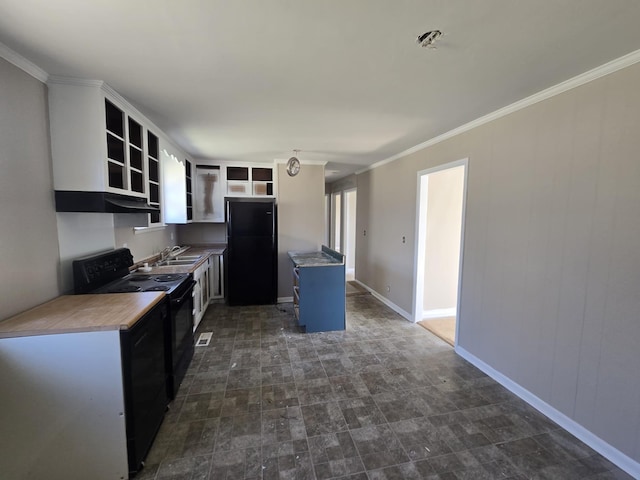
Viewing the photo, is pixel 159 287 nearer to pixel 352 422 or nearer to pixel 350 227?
pixel 352 422

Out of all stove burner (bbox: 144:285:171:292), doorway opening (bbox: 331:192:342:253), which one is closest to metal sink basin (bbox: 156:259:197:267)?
stove burner (bbox: 144:285:171:292)

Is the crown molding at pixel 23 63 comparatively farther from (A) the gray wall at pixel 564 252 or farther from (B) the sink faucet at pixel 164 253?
(A) the gray wall at pixel 564 252

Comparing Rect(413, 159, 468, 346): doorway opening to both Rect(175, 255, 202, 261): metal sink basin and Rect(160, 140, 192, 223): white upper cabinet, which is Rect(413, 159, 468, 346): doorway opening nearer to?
Rect(175, 255, 202, 261): metal sink basin

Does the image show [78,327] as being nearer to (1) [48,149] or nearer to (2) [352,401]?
(1) [48,149]

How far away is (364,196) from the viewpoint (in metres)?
5.62

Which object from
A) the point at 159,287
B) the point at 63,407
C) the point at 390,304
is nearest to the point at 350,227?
the point at 390,304

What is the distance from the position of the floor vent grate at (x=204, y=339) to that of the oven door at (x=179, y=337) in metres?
0.37

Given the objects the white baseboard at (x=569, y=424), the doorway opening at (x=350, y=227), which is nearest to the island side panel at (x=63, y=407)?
the white baseboard at (x=569, y=424)

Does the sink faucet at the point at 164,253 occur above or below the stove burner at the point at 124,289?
above

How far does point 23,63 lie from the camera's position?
5.62 ft

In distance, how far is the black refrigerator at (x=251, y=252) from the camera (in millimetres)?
4453

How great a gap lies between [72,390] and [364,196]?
4.96 metres

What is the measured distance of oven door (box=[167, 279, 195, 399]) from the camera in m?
2.26

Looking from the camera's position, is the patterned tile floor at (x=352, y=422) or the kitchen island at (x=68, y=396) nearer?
the kitchen island at (x=68, y=396)
